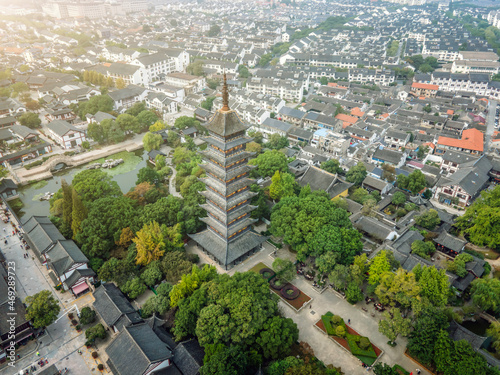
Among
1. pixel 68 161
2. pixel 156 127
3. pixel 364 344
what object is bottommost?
pixel 364 344

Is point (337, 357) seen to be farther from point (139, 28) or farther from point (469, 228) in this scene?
point (139, 28)

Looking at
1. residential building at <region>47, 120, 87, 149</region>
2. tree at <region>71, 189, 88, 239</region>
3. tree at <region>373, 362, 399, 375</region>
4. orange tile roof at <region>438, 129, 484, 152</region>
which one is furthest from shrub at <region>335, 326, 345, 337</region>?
residential building at <region>47, 120, 87, 149</region>

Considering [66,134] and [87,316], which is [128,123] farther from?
[87,316]

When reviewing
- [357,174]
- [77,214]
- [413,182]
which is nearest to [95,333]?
[77,214]

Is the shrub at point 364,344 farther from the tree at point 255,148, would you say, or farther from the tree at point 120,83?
the tree at point 120,83

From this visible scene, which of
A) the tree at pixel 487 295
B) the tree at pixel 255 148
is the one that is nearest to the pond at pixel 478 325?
the tree at pixel 487 295

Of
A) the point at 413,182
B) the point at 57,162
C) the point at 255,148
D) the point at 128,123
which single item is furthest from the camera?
the point at 128,123

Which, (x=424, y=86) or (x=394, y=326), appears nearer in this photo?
(x=394, y=326)
